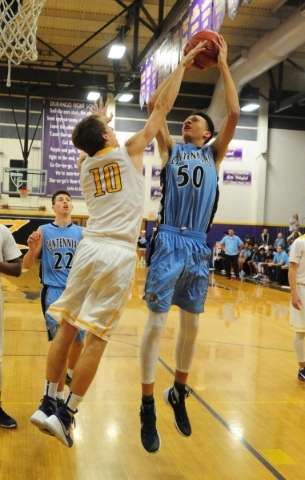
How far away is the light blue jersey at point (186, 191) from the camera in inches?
149

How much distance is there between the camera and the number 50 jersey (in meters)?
4.82

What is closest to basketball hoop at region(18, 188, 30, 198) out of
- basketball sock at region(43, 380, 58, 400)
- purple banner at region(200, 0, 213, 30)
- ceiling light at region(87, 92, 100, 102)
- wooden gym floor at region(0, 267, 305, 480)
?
ceiling light at region(87, 92, 100, 102)

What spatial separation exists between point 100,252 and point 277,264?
14536 mm

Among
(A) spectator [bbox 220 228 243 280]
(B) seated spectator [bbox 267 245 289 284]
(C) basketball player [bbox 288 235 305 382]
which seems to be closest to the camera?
(C) basketball player [bbox 288 235 305 382]

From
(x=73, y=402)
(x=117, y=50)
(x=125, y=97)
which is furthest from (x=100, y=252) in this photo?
(x=125, y=97)

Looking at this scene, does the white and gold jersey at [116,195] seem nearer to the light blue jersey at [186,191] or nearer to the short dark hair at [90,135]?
the short dark hair at [90,135]

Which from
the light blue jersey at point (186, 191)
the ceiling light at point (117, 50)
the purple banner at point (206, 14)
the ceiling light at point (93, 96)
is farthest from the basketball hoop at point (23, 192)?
the light blue jersey at point (186, 191)

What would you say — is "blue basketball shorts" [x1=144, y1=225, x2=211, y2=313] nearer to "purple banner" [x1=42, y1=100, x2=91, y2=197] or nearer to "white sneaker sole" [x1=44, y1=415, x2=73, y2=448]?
"white sneaker sole" [x1=44, y1=415, x2=73, y2=448]

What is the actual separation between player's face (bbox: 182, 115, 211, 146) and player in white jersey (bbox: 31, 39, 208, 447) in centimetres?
42

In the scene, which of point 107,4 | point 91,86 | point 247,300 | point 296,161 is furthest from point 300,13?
point 296,161

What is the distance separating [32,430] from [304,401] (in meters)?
2.57

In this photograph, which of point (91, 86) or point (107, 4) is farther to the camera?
point (91, 86)

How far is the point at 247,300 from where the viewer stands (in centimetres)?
1300

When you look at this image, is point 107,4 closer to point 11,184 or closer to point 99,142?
point 11,184
